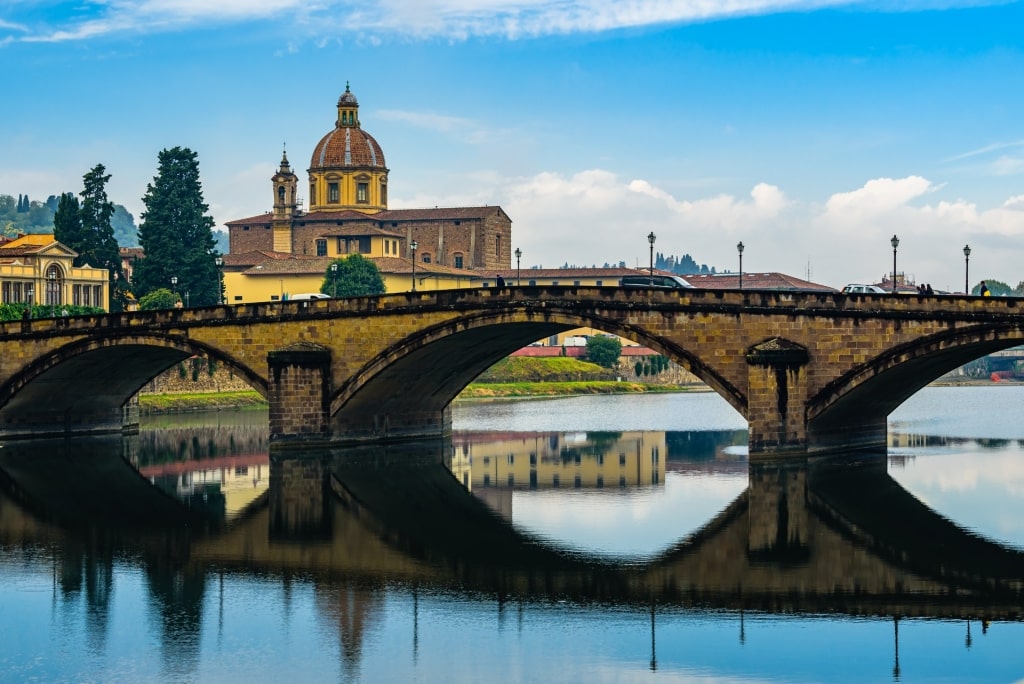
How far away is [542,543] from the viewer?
48.9m

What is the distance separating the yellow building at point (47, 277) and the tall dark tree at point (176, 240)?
4.93 m

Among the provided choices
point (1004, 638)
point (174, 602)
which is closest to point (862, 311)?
point (1004, 638)

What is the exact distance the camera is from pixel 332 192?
196m

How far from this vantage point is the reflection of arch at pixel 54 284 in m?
135

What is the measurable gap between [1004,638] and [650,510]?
2192 cm

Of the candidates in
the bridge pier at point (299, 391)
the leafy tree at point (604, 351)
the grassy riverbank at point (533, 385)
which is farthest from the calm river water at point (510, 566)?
the leafy tree at point (604, 351)

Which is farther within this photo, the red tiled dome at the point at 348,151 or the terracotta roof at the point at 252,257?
the red tiled dome at the point at 348,151

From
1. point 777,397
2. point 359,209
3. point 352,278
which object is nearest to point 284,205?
point 359,209

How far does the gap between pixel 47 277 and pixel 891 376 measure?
90064mm

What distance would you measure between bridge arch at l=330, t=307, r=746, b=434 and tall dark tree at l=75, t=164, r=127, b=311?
7214cm

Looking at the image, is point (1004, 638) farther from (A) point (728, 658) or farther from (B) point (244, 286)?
(B) point (244, 286)

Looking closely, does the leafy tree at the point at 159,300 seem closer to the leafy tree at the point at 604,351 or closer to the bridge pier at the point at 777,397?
the leafy tree at the point at 604,351

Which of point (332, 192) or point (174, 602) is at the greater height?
point (332, 192)

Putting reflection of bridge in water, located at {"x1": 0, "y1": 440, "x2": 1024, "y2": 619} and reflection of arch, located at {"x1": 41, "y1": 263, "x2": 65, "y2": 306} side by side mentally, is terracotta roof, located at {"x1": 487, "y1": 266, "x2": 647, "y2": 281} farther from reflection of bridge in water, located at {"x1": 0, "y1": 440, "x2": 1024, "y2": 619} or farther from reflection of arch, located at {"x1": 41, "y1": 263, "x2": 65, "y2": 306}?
reflection of bridge in water, located at {"x1": 0, "y1": 440, "x2": 1024, "y2": 619}
